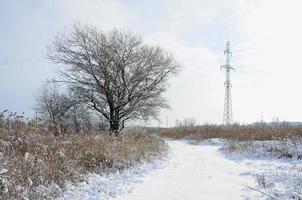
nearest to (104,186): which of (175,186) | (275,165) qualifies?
(175,186)

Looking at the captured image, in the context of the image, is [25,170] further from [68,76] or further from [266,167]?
[68,76]

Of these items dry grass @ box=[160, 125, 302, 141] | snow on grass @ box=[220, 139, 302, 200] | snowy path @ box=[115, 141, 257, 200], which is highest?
dry grass @ box=[160, 125, 302, 141]

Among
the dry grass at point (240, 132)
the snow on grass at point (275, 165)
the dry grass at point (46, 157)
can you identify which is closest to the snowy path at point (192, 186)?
the snow on grass at point (275, 165)

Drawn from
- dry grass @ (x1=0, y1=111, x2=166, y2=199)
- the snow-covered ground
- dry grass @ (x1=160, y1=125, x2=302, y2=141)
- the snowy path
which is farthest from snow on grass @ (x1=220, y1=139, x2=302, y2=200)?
dry grass @ (x1=0, y1=111, x2=166, y2=199)

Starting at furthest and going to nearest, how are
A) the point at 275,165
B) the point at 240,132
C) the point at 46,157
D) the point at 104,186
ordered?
the point at 240,132 < the point at 275,165 < the point at 46,157 < the point at 104,186

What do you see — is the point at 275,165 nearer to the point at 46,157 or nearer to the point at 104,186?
the point at 104,186

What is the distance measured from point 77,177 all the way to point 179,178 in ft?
10.5

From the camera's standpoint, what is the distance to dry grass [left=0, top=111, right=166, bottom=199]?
21.2 ft

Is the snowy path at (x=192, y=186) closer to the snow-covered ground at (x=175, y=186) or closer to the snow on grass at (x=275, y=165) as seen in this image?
the snow-covered ground at (x=175, y=186)

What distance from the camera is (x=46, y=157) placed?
821cm

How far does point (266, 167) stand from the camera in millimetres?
12992

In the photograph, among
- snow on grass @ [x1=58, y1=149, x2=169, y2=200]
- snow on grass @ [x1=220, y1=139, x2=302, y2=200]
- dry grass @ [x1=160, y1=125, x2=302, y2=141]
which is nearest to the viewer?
snow on grass @ [x1=58, y1=149, x2=169, y2=200]

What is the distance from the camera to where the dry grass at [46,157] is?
21.2 feet

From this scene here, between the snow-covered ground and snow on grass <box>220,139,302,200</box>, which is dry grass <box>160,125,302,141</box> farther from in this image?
the snow-covered ground
